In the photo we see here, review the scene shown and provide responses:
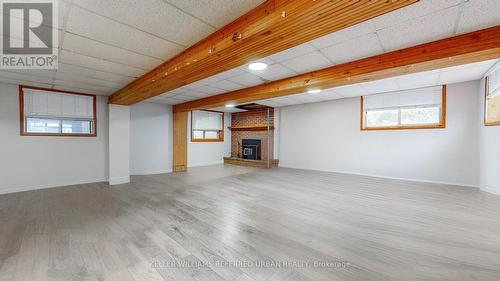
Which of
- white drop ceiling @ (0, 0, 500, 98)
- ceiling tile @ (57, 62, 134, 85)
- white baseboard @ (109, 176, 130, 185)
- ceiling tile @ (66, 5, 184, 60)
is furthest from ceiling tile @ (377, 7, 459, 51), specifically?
white baseboard @ (109, 176, 130, 185)

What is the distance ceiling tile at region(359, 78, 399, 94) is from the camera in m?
4.38

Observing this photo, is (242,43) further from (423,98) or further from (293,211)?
(423,98)

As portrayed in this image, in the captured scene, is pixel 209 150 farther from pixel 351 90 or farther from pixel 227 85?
pixel 351 90

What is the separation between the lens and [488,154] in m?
3.96

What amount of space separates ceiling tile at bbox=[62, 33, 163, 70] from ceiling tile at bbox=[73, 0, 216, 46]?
72 cm

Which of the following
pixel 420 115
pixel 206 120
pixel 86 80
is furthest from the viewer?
pixel 206 120

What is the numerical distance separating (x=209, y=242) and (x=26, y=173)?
4878 mm

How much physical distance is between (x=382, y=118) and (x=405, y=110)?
1.84 ft

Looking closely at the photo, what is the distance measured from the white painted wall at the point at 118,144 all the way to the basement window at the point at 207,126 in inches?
112

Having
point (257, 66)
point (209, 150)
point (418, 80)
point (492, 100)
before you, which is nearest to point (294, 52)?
point (257, 66)

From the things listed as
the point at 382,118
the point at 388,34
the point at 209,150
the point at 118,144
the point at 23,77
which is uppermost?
the point at 388,34

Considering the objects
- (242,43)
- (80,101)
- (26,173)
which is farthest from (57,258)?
(80,101)

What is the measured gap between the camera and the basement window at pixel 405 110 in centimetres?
485

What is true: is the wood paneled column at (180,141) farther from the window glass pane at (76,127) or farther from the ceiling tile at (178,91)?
the window glass pane at (76,127)
